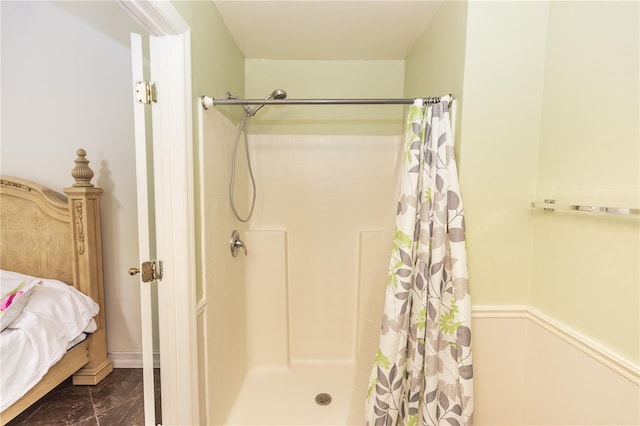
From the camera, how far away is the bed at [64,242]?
69.2 inches

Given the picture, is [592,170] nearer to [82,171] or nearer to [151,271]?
[151,271]

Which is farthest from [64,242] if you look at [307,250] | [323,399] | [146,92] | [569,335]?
[569,335]

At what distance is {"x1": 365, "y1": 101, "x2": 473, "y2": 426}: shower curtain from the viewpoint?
1.11m

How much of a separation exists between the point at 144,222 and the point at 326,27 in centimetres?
142

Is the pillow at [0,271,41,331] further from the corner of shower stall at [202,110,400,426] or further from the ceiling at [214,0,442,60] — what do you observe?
the ceiling at [214,0,442,60]

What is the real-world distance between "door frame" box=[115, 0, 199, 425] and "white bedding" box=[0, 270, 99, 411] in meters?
0.89

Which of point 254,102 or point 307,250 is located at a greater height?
point 254,102

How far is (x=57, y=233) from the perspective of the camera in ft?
5.95

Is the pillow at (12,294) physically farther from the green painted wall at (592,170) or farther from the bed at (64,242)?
the green painted wall at (592,170)

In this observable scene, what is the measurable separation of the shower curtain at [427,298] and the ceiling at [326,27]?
0.64 metres

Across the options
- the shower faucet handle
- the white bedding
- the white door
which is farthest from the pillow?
the shower faucet handle

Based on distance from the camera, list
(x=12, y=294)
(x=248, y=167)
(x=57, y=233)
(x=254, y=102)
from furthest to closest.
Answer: (x=248, y=167)
(x=57, y=233)
(x=12, y=294)
(x=254, y=102)

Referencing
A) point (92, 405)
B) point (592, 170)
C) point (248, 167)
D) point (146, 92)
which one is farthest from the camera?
point (248, 167)

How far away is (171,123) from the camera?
1035 millimetres
